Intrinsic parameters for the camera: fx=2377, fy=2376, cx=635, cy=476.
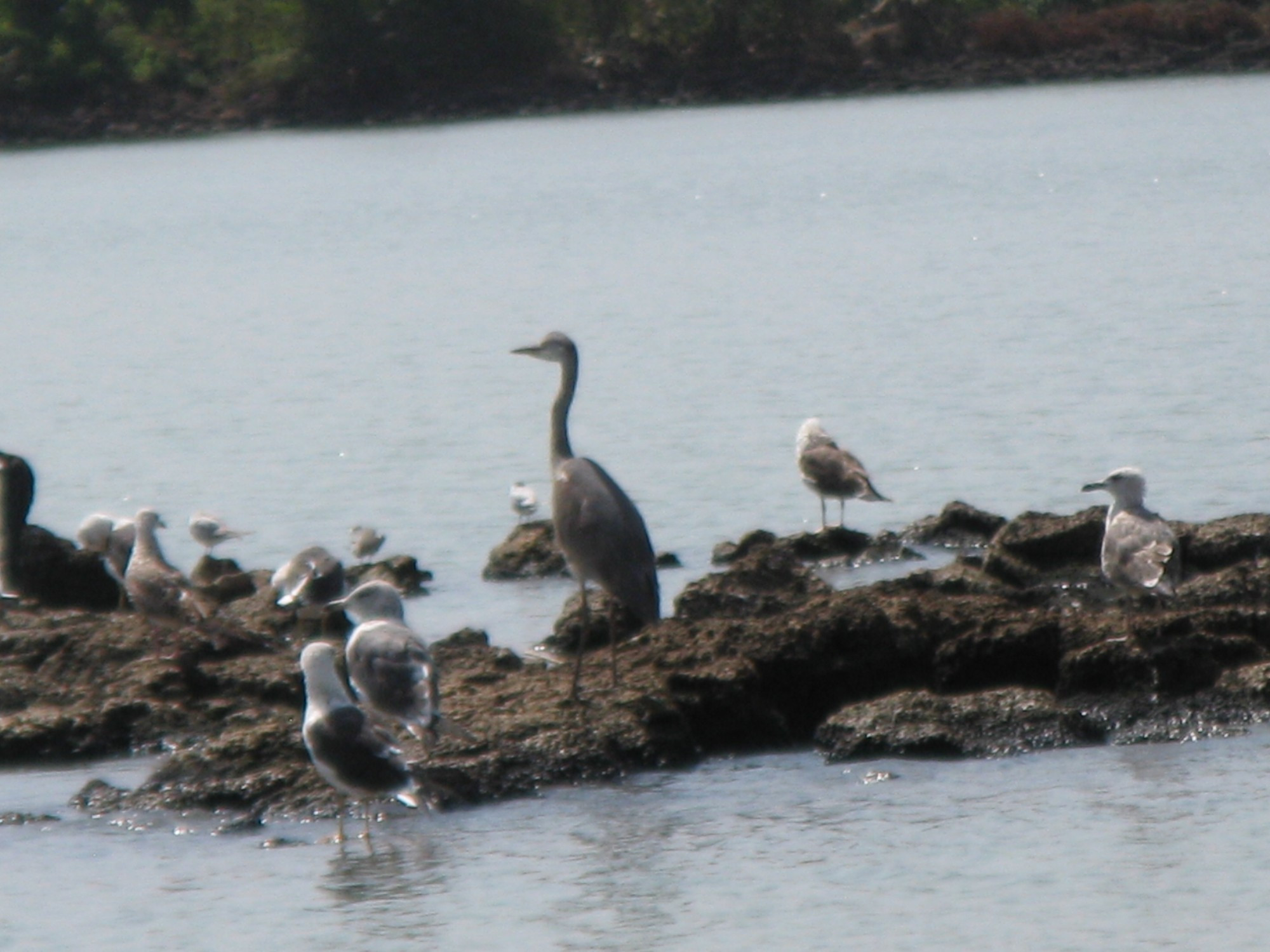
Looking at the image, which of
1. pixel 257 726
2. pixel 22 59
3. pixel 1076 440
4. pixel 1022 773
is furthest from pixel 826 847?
pixel 22 59

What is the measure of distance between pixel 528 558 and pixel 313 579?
2880mm

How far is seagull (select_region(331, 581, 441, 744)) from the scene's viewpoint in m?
10.6

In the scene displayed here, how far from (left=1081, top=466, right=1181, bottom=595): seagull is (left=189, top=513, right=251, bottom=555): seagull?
6924 millimetres

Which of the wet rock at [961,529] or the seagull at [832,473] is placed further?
the seagull at [832,473]

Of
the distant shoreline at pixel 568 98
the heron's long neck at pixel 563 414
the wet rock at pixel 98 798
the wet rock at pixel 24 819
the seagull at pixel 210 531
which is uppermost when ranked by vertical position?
the distant shoreline at pixel 568 98

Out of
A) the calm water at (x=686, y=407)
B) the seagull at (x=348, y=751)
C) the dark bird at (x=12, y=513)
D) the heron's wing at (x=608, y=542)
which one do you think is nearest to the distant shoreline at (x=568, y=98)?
the calm water at (x=686, y=407)

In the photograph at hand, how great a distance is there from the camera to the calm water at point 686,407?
32.2 feet

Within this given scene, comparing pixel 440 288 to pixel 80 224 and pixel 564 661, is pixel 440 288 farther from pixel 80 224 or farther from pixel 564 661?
pixel 564 661

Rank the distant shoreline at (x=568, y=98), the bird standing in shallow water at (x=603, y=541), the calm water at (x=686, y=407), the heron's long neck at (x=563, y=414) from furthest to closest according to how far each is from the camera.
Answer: the distant shoreline at (x=568, y=98) < the heron's long neck at (x=563, y=414) < the bird standing in shallow water at (x=603, y=541) < the calm water at (x=686, y=407)

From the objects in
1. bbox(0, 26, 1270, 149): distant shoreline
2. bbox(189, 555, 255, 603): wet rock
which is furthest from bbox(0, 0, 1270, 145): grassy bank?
bbox(189, 555, 255, 603): wet rock

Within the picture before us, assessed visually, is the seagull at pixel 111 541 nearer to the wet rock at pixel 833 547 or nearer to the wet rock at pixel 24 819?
the wet rock at pixel 833 547

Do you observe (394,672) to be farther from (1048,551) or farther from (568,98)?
(568,98)

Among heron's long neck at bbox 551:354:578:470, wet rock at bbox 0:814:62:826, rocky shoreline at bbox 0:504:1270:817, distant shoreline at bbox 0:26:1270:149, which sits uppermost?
distant shoreline at bbox 0:26:1270:149

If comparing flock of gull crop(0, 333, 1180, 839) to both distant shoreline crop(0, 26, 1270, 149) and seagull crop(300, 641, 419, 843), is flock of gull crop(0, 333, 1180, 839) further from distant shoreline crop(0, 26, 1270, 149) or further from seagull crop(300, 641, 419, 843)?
distant shoreline crop(0, 26, 1270, 149)
